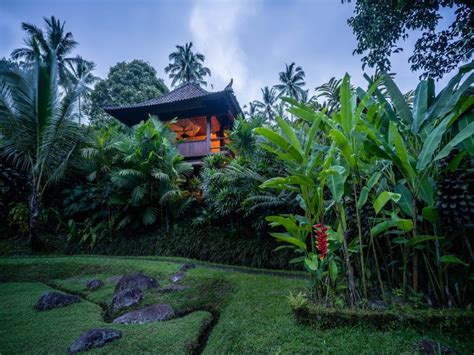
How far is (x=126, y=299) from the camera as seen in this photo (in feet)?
9.94

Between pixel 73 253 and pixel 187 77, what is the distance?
23.4 meters

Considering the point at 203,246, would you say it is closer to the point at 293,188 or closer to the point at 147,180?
the point at 147,180

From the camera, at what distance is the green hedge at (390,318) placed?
5.99 ft

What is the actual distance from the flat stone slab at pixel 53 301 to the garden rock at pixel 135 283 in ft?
1.66

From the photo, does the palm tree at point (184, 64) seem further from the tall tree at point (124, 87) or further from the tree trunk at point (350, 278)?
the tree trunk at point (350, 278)

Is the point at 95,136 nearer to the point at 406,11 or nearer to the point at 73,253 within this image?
the point at 73,253

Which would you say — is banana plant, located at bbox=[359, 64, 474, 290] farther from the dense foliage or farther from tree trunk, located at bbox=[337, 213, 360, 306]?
tree trunk, located at bbox=[337, 213, 360, 306]

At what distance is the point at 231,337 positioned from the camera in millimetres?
2146

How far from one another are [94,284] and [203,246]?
2.71 metres

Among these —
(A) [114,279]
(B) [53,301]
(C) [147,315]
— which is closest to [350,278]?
(C) [147,315]

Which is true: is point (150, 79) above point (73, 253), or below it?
above

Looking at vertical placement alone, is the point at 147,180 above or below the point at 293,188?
above

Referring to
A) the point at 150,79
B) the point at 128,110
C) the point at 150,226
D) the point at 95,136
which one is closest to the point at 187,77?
the point at 150,79

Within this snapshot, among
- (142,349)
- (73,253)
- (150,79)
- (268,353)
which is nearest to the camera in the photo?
(268,353)
